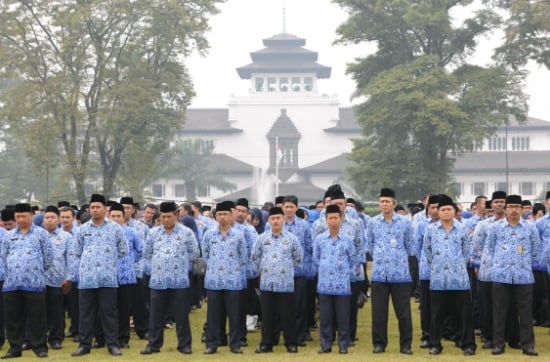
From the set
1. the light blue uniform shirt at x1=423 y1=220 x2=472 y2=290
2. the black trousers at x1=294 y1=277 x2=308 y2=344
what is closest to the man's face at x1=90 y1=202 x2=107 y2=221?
the black trousers at x1=294 y1=277 x2=308 y2=344

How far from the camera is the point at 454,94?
35.9 meters

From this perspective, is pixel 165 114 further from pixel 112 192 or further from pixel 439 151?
pixel 439 151

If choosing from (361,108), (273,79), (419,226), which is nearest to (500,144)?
(273,79)

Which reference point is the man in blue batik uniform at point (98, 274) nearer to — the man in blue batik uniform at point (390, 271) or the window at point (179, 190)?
the man in blue batik uniform at point (390, 271)

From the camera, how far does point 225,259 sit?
37.0ft

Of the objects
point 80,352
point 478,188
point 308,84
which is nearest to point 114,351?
point 80,352

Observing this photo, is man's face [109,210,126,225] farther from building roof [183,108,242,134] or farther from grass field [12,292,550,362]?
building roof [183,108,242,134]

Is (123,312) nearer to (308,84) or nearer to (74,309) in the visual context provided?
(74,309)

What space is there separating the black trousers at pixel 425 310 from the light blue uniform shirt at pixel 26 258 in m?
4.41

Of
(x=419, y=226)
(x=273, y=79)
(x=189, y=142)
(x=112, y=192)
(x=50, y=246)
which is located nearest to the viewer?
(x=50, y=246)

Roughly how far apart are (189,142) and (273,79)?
1767 centimetres

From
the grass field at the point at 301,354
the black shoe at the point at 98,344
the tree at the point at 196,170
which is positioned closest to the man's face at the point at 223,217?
the grass field at the point at 301,354

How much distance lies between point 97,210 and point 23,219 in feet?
2.66

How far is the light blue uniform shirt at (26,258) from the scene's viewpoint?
10.8 m
